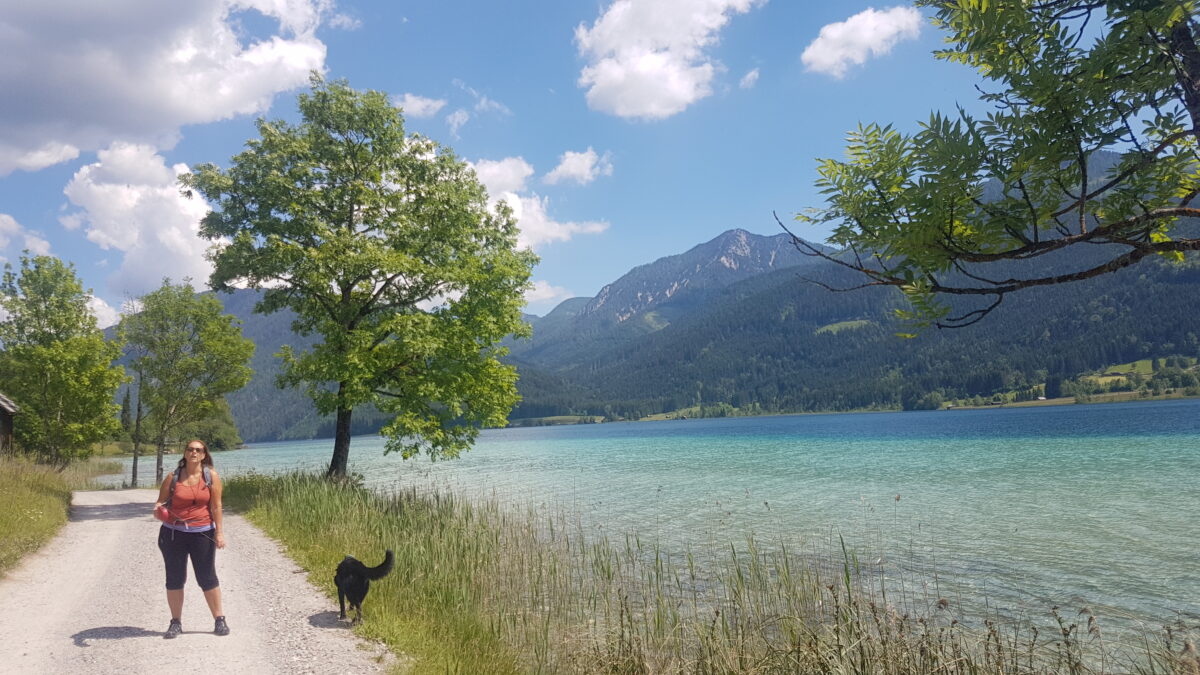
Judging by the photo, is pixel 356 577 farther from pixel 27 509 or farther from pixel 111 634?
pixel 27 509

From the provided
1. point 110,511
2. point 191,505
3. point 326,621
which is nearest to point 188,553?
point 191,505

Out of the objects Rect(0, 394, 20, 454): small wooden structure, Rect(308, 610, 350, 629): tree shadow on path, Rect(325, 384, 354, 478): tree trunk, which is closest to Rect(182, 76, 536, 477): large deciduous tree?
Rect(325, 384, 354, 478): tree trunk

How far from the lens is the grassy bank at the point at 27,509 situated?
479 inches

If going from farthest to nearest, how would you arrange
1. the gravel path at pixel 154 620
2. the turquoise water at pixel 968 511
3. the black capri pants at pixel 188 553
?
the turquoise water at pixel 968 511, the black capri pants at pixel 188 553, the gravel path at pixel 154 620

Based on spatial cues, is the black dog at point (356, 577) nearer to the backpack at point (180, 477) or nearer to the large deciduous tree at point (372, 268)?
the backpack at point (180, 477)

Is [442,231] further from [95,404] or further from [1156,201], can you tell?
[95,404]

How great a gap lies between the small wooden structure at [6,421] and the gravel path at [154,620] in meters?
27.5

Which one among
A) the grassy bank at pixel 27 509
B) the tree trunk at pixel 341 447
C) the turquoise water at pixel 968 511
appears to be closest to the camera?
the grassy bank at pixel 27 509

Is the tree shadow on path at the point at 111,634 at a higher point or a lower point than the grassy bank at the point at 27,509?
lower

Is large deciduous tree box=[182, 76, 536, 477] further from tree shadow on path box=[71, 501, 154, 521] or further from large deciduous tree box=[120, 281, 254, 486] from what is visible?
large deciduous tree box=[120, 281, 254, 486]

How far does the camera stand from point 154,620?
328 inches

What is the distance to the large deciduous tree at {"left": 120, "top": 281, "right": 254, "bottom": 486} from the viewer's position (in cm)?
3250

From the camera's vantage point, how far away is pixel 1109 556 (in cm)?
1536

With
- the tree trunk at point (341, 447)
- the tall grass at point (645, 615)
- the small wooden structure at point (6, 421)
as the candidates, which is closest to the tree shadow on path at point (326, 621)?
the tall grass at point (645, 615)
